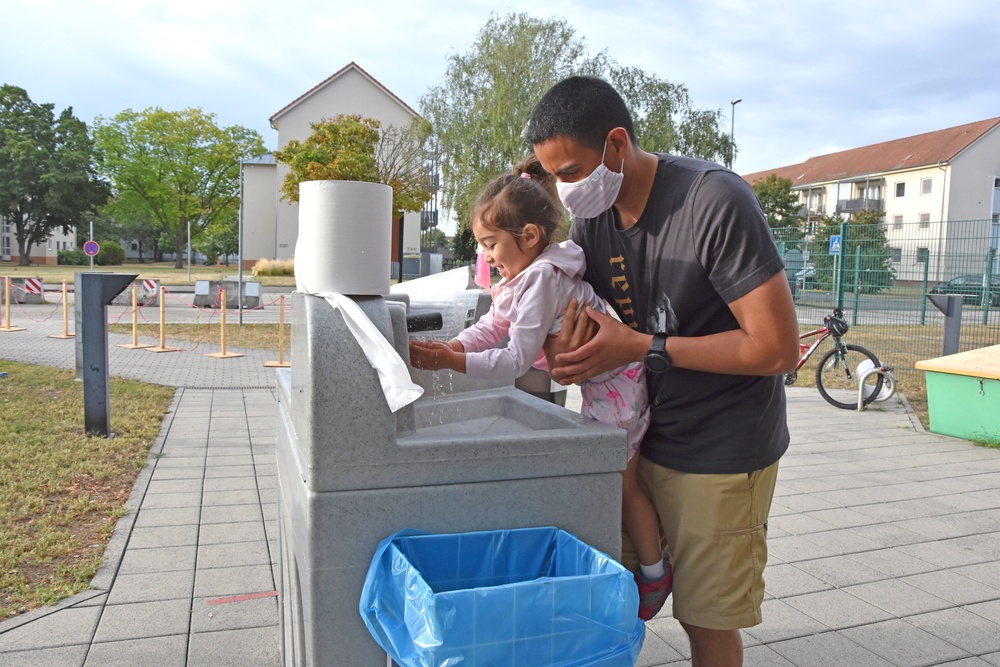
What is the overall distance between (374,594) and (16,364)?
9.79 meters

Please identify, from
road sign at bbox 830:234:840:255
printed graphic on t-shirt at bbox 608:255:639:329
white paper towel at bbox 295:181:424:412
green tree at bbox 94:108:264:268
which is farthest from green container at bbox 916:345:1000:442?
green tree at bbox 94:108:264:268

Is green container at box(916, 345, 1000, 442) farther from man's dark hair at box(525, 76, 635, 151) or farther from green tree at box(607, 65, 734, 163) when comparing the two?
green tree at box(607, 65, 734, 163)

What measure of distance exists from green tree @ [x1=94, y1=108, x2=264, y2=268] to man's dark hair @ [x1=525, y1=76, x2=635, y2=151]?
50.8 m

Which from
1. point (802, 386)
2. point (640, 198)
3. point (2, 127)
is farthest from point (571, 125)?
point (2, 127)

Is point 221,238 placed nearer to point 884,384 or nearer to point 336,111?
point 336,111

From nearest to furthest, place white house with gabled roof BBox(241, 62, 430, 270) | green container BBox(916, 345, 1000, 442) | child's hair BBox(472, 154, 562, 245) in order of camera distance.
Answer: child's hair BBox(472, 154, 562, 245)
green container BBox(916, 345, 1000, 442)
white house with gabled roof BBox(241, 62, 430, 270)

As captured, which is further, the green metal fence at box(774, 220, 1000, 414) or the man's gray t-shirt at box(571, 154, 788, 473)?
the green metal fence at box(774, 220, 1000, 414)

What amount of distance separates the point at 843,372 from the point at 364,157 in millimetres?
25559

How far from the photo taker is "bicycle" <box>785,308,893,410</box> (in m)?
7.69

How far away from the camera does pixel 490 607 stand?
121cm

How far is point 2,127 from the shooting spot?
50.4m

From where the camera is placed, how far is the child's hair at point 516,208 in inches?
72.2

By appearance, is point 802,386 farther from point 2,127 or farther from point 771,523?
point 2,127

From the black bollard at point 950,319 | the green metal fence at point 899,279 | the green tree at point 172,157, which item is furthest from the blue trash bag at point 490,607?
the green tree at point 172,157
